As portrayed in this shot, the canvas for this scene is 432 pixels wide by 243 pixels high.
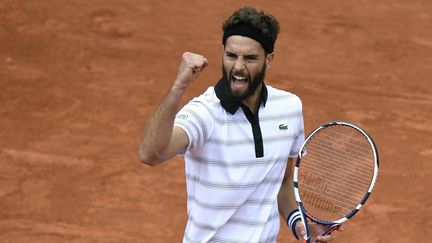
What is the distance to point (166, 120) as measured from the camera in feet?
10.9

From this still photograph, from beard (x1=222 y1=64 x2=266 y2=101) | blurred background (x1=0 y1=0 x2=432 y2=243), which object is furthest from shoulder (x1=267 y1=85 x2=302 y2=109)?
blurred background (x1=0 y1=0 x2=432 y2=243)

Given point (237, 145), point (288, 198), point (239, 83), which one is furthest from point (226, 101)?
point (288, 198)

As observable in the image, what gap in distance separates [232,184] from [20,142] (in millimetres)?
4682

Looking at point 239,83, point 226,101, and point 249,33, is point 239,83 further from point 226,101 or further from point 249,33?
point 249,33

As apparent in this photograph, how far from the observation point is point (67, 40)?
1011cm

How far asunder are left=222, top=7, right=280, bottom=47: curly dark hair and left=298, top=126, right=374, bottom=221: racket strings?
0.78m

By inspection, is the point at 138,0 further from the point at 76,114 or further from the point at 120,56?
the point at 76,114

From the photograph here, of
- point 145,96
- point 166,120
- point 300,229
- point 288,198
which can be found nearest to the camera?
point 166,120

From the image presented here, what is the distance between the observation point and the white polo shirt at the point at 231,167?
3.61 meters

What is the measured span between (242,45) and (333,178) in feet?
4.45

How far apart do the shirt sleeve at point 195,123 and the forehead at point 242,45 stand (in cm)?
29

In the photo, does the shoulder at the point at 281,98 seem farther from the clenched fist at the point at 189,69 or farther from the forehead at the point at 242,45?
the clenched fist at the point at 189,69

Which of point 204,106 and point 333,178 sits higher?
point 204,106

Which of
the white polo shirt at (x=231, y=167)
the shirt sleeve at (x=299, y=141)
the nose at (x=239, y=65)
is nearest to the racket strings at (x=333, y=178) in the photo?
the shirt sleeve at (x=299, y=141)
